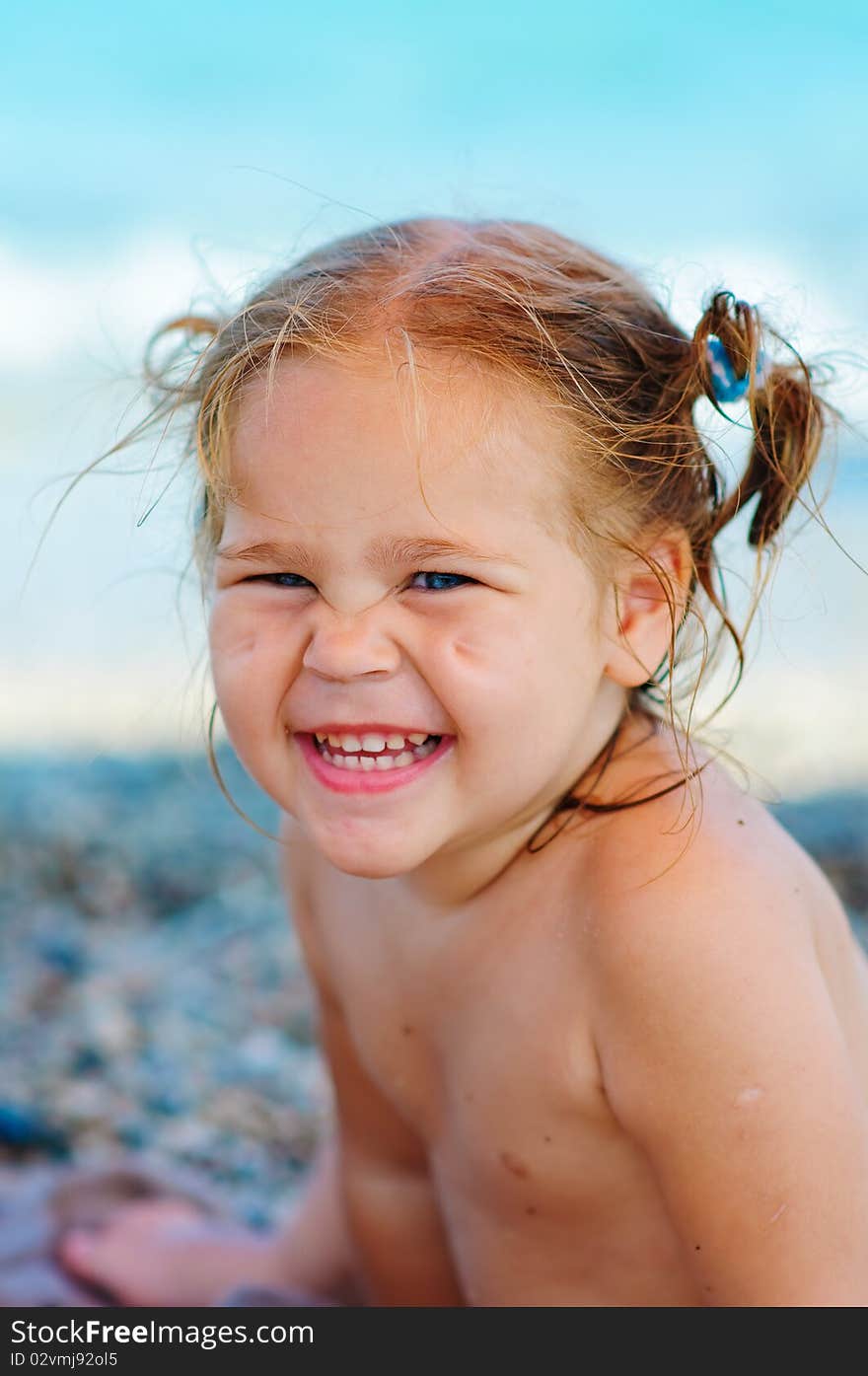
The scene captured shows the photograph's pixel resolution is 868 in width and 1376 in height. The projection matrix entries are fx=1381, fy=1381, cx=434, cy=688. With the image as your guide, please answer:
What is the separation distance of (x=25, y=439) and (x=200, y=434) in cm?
985

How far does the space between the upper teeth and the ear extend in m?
0.31

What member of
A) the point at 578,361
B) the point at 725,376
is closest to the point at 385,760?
the point at 578,361

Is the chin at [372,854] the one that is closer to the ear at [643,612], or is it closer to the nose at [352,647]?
the nose at [352,647]

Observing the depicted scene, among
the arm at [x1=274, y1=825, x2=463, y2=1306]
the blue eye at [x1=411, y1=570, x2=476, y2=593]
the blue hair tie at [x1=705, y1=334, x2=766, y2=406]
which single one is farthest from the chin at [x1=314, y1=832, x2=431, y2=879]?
the blue hair tie at [x1=705, y1=334, x2=766, y2=406]

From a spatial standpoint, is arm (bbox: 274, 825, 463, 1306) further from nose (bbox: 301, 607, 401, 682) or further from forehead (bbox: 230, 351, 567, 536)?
forehead (bbox: 230, 351, 567, 536)

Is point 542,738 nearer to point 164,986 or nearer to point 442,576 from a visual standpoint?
point 442,576

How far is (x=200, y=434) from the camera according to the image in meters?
1.95

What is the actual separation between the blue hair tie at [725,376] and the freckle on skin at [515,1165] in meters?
1.18

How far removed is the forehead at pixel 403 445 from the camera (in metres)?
1.74

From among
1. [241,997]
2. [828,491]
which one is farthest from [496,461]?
[241,997]

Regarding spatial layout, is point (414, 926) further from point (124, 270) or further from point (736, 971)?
point (124, 270)

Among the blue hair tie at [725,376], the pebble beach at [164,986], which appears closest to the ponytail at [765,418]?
the blue hair tie at [725,376]
